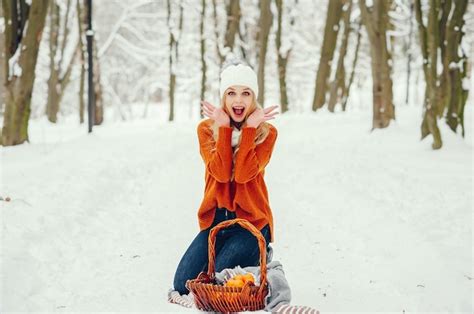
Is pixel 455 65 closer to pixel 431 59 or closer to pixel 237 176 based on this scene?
pixel 431 59

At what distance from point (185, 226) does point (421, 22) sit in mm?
5306

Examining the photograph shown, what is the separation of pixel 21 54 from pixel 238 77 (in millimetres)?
6490

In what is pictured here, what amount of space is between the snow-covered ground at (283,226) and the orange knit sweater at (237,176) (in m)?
0.75

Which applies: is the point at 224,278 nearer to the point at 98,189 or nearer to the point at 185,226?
the point at 185,226

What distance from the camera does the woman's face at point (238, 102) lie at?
3676 mm

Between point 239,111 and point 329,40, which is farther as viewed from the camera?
point 329,40

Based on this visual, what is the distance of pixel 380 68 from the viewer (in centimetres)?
1148

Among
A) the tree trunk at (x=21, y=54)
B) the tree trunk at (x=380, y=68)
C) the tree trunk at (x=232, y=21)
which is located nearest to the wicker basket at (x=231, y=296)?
the tree trunk at (x=21, y=54)

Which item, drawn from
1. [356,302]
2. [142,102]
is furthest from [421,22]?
[142,102]

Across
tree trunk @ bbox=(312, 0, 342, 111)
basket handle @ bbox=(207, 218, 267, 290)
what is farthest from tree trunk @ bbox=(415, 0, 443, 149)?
tree trunk @ bbox=(312, 0, 342, 111)

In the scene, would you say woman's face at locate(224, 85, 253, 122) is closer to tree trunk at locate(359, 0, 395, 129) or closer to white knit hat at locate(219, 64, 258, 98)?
white knit hat at locate(219, 64, 258, 98)

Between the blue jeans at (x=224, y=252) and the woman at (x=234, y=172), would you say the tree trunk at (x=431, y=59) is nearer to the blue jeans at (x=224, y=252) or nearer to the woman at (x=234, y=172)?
the woman at (x=234, y=172)

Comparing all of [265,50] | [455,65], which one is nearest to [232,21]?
[265,50]

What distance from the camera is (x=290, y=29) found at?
22750 millimetres
